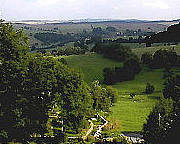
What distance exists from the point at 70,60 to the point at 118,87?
45.8 m

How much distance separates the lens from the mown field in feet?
259

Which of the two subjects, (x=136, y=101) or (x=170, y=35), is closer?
(x=170, y=35)

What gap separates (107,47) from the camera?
185m

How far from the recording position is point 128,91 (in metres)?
128

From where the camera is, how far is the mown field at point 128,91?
259 ft

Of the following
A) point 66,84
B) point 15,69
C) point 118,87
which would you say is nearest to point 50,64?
point 66,84

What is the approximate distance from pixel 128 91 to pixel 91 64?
42.5 metres

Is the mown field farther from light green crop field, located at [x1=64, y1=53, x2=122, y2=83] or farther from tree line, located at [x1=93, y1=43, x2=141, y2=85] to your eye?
tree line, located at [x1=93, y1=43, x2=141, y2=85]

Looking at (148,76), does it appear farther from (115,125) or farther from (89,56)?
(115,125)

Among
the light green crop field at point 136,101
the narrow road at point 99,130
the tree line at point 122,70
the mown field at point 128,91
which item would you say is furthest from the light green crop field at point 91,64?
the narrow road at point 99,130


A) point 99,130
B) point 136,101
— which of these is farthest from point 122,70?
point 99,130

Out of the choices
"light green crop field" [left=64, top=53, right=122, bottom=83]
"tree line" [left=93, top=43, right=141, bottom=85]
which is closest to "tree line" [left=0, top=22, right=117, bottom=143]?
"tree line" [left=93, top=43, right=141, bottom=85]

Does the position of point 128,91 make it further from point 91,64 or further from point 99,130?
point 99,130

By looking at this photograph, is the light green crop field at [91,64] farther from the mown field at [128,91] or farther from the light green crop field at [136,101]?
the light green crop field at [136,101]
